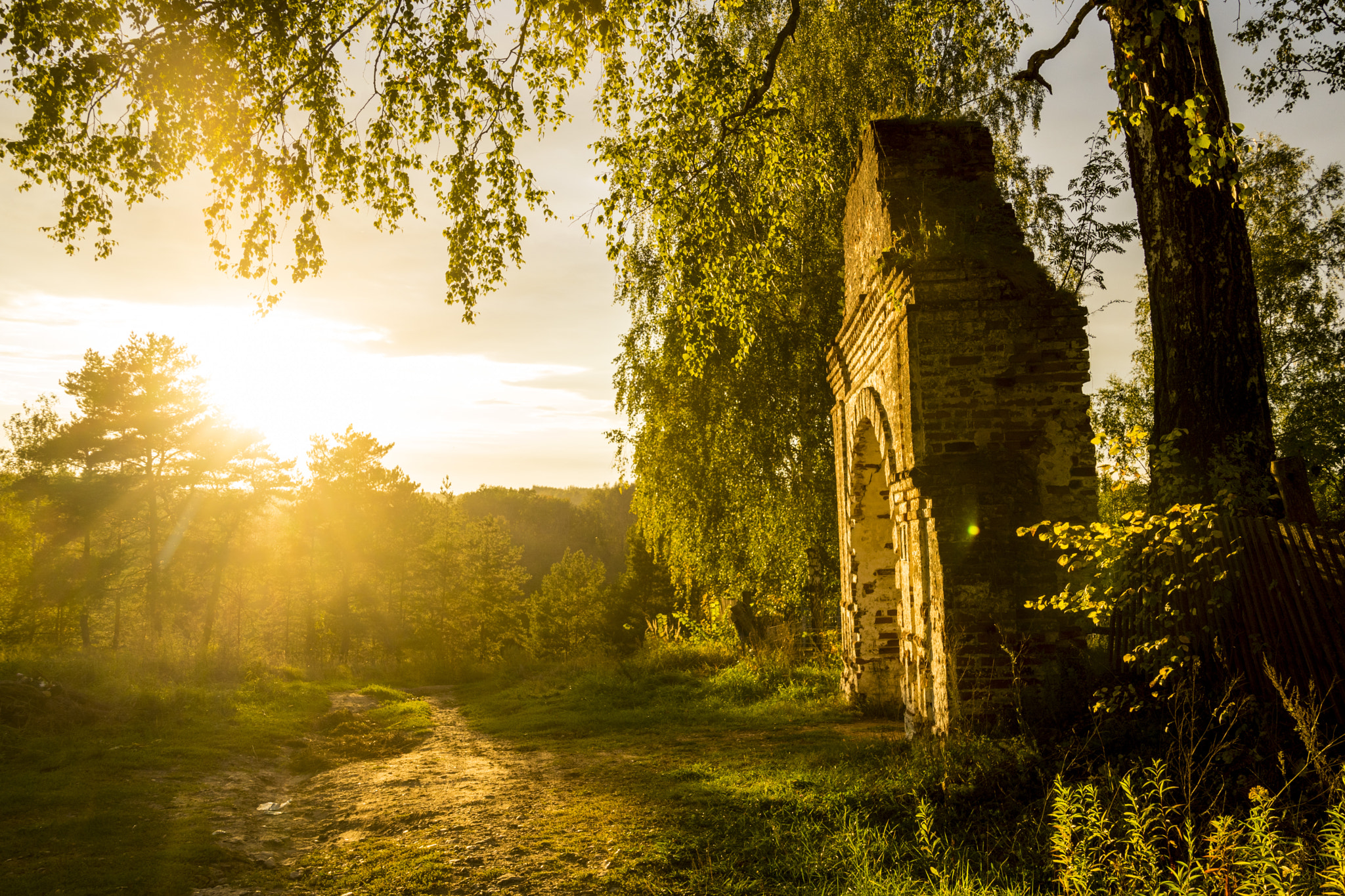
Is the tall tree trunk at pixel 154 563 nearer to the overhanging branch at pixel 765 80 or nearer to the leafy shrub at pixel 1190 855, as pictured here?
the overhanging branch at pixel 765 80

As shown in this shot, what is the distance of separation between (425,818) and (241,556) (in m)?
25.7

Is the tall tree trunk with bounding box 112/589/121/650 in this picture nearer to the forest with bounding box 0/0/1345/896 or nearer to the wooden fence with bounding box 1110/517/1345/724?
the forest with bounding box 0/0/1345/896

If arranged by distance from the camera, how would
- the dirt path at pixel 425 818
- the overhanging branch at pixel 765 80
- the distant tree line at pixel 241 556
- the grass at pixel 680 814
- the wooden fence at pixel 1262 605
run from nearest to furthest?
A: the grass at pixel 680 814 → the wooden fence at pixel 1262 605 → the dirt path at pixel 425 818 → the overhanging branch at pixel 765 80 → the distant tree line at pixel 241 556

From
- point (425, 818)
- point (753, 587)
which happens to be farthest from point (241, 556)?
point (425, 818)

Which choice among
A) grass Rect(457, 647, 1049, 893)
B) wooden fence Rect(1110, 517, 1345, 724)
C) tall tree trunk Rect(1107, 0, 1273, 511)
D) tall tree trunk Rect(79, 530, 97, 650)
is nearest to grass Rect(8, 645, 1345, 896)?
grass Rect(457, 647, 1049, 893)

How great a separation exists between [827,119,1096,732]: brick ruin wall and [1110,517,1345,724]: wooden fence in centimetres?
95

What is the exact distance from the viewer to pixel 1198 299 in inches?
199

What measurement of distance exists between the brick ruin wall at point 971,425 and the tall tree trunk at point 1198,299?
696 millimetres

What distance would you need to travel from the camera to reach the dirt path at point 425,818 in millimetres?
4180

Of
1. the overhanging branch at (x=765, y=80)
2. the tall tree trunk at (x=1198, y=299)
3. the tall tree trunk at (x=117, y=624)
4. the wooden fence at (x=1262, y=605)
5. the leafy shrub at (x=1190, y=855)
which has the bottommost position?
the tall tree trunk at (x=117, y=624)

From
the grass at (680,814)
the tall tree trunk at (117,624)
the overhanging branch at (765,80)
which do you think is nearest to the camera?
the grass at (680,814)

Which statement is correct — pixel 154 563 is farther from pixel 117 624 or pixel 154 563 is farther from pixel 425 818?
pixel 425 818

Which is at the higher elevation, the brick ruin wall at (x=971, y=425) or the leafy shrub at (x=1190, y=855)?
the brick ruin wall at (x=971, y=425)

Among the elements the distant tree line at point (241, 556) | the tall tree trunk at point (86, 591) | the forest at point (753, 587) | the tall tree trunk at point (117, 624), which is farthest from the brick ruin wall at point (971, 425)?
the tall tree trunk at point (117, 624)
